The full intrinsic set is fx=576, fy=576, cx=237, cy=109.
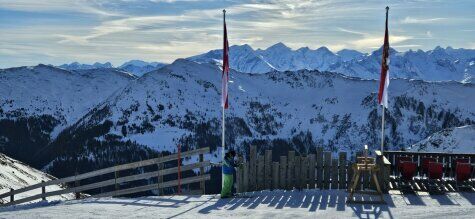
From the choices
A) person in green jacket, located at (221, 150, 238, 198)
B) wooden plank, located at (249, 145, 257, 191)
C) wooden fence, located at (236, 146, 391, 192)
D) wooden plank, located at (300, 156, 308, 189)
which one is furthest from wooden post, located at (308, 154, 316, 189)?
person in green jacket, located at (221, 150, 238, 198)

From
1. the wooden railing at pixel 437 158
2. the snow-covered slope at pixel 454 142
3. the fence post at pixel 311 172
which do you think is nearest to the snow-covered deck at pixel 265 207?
the fence post at pixel 311 172

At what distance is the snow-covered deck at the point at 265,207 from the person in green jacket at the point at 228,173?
0.44m

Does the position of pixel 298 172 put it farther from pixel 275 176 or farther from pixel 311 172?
pixel 275 176

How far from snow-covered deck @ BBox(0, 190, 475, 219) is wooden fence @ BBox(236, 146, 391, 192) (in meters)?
0.45

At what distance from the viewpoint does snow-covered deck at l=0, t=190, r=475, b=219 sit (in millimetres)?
16453

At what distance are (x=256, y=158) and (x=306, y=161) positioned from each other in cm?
181

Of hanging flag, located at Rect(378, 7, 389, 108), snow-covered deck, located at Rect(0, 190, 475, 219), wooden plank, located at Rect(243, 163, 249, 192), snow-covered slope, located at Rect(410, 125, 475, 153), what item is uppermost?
hanging flag, located at Rect(378, 7, 389, 108)

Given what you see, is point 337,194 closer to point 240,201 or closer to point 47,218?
point 240,201

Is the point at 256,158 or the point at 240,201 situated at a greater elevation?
the point at 256,158

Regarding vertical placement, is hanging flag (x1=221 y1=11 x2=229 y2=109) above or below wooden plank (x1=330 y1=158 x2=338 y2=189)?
above

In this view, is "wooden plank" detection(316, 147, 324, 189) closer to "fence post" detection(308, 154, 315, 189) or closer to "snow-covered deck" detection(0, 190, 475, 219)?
"fence post" detection(308, 154, 315, 189)

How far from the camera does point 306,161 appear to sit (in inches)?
819

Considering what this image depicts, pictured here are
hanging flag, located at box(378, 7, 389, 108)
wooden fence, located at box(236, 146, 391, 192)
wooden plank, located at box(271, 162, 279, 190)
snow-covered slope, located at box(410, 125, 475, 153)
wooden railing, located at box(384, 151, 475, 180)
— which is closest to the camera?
wooden fence, located at box(236, 146, 391, 192)

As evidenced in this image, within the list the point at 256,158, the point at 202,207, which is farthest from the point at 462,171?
the point at 202,207
